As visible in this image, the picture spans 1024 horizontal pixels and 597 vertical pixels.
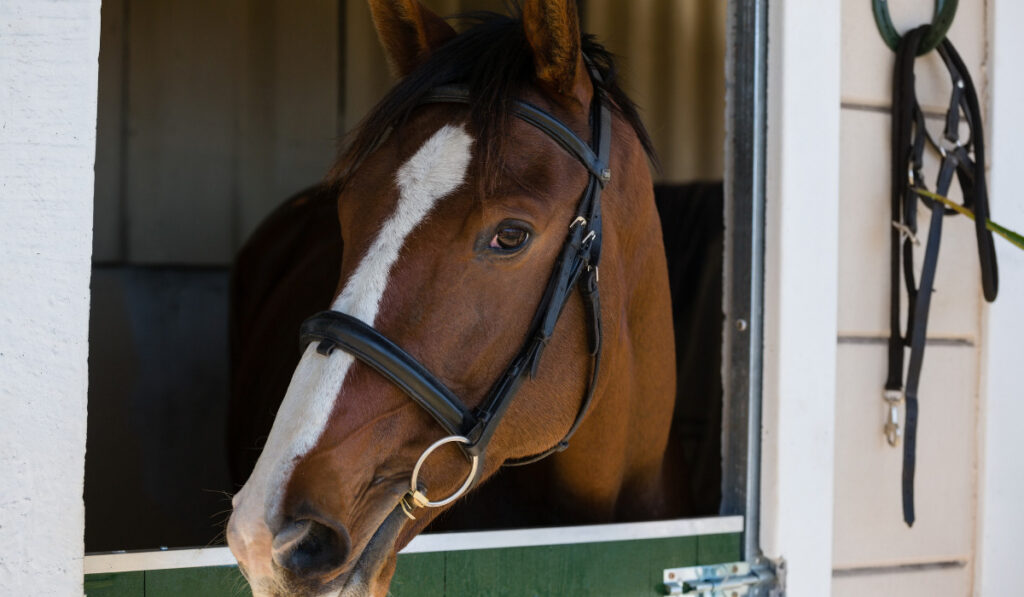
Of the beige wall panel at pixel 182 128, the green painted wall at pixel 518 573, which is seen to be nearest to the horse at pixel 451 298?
the green painted wall at pixel 518 573

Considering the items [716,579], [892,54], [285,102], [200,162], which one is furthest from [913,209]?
[200,162]

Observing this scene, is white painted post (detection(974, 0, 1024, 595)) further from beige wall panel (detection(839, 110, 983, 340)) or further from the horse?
the horse

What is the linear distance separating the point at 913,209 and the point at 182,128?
329 cm

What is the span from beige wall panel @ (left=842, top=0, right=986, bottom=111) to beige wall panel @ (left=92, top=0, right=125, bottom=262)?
10.3 feet

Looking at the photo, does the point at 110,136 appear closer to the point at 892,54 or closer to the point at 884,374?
the point at 892,54

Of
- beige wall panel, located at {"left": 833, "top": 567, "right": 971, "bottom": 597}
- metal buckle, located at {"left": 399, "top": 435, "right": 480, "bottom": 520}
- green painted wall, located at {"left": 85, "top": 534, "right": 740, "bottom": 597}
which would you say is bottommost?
beige wall panel, located at {"left": 833, "top": 567, "right": 971, "bottom": 597}

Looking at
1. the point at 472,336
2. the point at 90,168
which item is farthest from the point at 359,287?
the point at 90,168

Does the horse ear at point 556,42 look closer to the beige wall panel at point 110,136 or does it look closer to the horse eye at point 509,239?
the horse eye at point 509,239

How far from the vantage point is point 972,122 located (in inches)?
77.2

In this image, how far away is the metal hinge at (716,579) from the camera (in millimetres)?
1693

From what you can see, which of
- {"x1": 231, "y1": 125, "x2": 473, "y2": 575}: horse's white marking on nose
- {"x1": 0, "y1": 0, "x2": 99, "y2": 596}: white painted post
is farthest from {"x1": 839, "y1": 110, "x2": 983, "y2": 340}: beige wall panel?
{"x1": 0, "y1": 0, "x2": 99, "y2": 596}: white painted post

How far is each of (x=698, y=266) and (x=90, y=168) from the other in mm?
2336

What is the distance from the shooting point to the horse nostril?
3.42 feet

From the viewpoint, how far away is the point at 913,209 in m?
1.88
